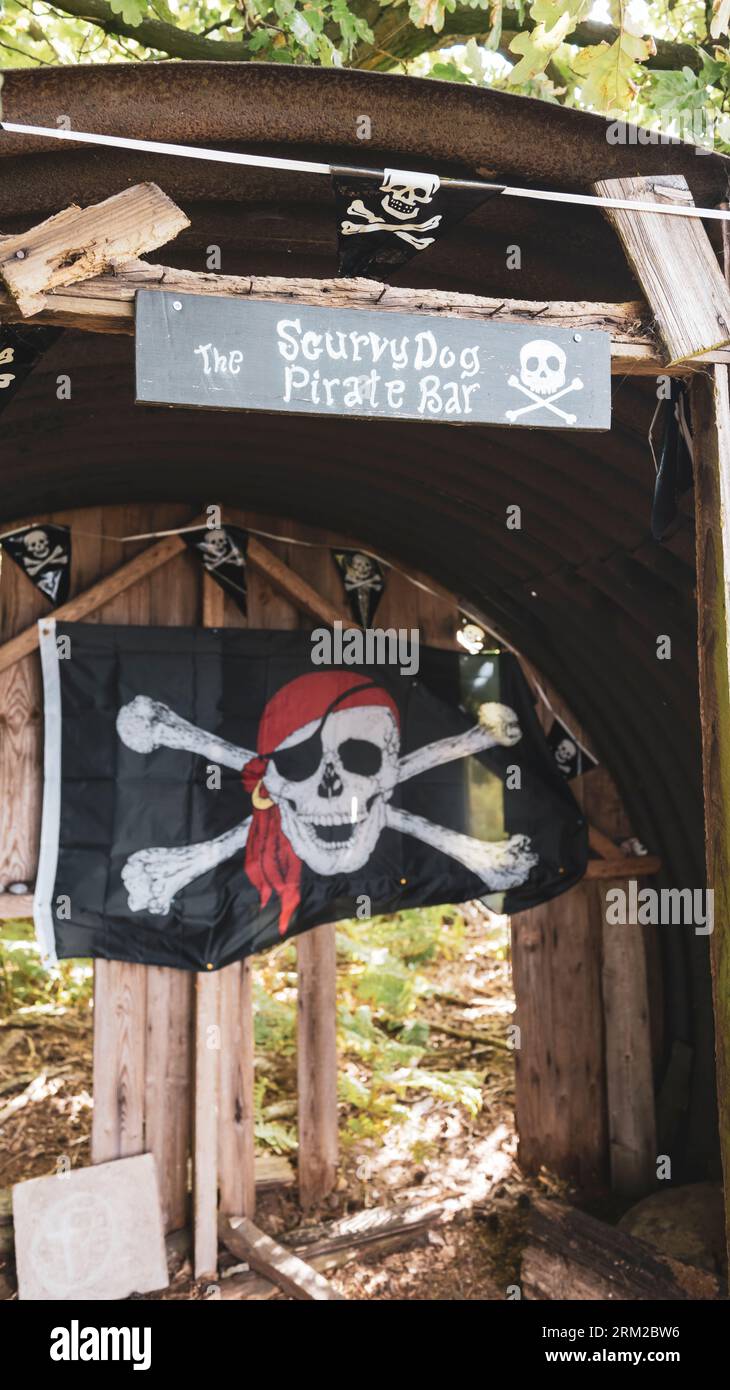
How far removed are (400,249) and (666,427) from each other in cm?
117

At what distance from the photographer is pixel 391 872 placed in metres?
5.83

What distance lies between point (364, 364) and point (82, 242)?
83cm

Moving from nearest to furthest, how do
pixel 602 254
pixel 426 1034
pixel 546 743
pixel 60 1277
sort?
1. pixel 602 254
2. pixel 60 1277
3. pixel 546 743
4. pixel 426 1034

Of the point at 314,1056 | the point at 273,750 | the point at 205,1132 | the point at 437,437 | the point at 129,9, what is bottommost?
the point at 205,1132

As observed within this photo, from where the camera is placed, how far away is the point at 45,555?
18.3ft

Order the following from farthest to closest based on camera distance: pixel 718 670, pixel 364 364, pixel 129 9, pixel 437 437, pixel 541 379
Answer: pixel 437 437 → pixel 129 9 → pixel 718 670 → pixel 541 379 → pixel 364 364

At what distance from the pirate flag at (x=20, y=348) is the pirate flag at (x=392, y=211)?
1.01 m

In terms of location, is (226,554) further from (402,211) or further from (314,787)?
(402,211)

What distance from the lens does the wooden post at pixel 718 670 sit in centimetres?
308

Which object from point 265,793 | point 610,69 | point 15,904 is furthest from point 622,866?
point 610,69

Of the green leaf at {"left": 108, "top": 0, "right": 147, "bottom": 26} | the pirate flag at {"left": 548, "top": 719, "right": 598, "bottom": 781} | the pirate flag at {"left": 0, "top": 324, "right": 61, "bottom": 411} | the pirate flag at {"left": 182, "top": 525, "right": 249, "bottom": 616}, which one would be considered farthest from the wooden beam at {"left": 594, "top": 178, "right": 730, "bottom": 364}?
the pirate flag at {"left": 548, "top": 719, "right": 598, "bottom": 781}

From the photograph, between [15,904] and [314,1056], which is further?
[314,1056]

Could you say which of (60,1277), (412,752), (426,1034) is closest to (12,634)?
(412,752)

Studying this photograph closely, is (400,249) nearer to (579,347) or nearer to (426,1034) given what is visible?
(579,347)
